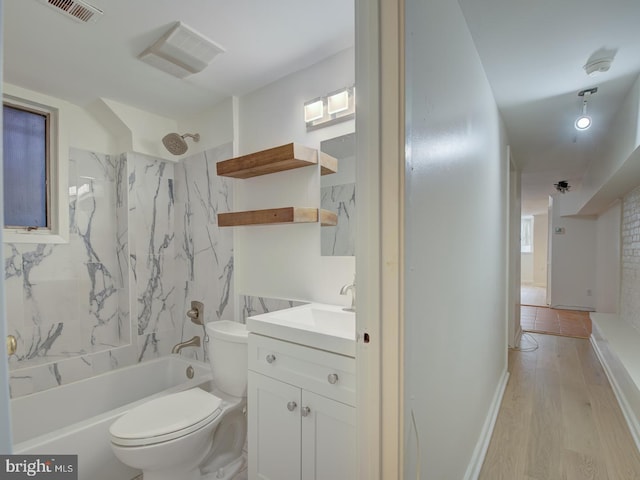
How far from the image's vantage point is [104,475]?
1.90m

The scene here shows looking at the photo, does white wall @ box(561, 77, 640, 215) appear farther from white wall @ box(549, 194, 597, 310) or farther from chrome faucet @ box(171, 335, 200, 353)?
chrome faucet @ box(171, 335, 200, 353)

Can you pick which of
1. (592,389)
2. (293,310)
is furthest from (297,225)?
(592,389)

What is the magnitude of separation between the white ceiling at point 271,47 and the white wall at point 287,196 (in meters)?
0.12

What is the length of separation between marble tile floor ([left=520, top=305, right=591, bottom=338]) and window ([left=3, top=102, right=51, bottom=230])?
19.0 ft

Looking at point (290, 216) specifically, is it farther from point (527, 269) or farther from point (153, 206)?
point (527, 269)

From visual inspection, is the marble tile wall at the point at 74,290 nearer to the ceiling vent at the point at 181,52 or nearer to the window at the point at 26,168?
the window at the point at 26,168

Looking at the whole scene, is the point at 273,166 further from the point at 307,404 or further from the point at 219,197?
the point at 307,404

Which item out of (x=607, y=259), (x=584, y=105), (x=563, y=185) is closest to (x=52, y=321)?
(x=584, y=105)

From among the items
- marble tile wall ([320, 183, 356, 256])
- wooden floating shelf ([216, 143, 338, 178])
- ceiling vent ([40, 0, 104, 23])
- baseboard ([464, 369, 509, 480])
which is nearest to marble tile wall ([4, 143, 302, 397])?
wooden floating shelf ([216, 143, 338, 178])

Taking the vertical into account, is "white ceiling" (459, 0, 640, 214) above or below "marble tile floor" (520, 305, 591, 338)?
above

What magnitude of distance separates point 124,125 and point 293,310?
2.10m

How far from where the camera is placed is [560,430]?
220 centimetres

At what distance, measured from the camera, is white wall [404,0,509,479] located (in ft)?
3.04

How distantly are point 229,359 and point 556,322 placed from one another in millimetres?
5366
